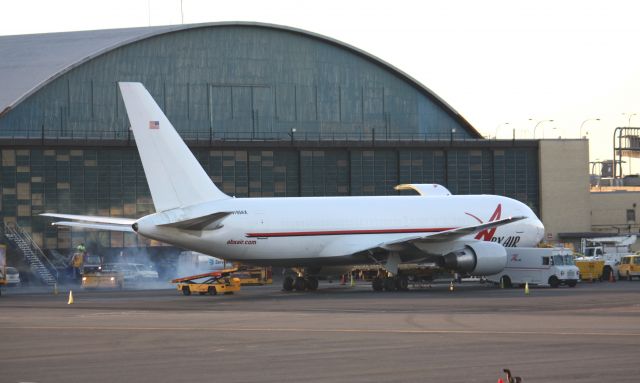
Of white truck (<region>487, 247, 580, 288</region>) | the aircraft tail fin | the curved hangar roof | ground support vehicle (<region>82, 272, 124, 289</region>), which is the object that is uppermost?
the curved hangar roof

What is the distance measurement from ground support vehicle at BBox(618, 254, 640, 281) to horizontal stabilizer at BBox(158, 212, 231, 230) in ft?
97.1

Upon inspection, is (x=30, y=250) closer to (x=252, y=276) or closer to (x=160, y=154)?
(x=252, y=276)

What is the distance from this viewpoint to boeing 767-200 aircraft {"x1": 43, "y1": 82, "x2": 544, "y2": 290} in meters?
53.1

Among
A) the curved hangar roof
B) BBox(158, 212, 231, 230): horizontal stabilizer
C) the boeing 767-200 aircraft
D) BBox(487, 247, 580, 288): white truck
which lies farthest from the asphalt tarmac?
the curved hangar roof

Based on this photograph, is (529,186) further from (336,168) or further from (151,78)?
(151,78)

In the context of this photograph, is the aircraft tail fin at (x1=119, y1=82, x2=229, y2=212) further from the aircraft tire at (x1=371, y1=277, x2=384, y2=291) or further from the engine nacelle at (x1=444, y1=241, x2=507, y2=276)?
the engine nacelle at (x1=444, y1=241, x2=507, y2=276)

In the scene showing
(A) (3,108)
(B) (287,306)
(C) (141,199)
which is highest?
(A) (3,108)

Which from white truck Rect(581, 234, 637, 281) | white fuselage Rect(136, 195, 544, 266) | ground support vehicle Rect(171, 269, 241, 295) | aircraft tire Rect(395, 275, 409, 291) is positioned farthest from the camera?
white truck Rect(581, 234, 637, 281)

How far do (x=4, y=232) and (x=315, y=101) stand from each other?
30.2 meters

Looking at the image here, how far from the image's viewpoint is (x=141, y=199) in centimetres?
8844

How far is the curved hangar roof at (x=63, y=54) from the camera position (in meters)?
92.1

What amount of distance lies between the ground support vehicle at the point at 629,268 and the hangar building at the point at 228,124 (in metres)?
25.6

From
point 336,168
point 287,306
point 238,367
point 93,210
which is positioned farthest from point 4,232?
point 238,367

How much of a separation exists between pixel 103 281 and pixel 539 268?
2672 centimetres
